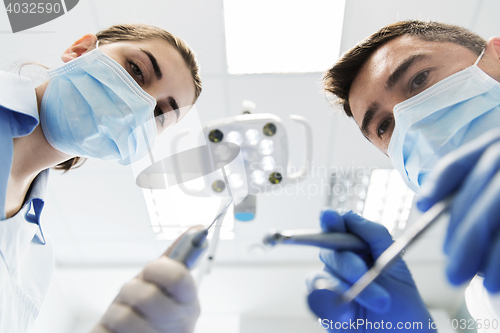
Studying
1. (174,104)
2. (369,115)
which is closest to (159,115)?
(174,104)

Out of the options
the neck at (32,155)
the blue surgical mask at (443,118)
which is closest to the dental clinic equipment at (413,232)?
the blue surgical mask at (443,118)

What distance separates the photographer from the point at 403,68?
2.68ft

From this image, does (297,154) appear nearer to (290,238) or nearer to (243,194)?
(243,194)

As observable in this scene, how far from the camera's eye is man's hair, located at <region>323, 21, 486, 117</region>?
34.0 inches

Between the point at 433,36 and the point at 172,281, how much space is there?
3.16 feet

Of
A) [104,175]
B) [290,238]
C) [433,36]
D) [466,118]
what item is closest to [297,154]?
[433,36]

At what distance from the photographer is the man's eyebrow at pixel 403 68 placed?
81 cm

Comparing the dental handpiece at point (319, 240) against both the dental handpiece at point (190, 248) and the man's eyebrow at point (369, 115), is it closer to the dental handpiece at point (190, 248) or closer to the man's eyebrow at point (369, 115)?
the dental handpiece at point (190, 248)

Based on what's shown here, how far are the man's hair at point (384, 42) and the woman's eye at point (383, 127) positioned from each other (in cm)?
21

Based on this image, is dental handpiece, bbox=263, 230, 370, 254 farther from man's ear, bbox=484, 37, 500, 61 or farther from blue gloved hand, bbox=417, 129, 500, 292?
man's ear, bbox=484, 37, 500, 61
